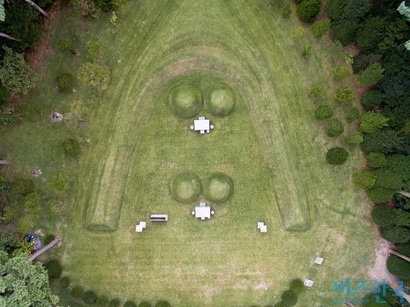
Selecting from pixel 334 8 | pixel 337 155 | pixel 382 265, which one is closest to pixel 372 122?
pixel 337 155

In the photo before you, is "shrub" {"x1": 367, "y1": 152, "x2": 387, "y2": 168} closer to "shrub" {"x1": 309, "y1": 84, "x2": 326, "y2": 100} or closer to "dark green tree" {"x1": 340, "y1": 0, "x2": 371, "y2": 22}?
"shrub" {"x1": 309, "y1": 84, "x2": 326, "y2": 100}

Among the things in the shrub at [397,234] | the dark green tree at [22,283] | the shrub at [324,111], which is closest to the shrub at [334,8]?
the shrub at [324,111]

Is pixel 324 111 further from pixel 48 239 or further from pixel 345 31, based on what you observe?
pixel 48 239

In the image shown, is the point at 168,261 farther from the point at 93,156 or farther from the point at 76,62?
the point at 76,62

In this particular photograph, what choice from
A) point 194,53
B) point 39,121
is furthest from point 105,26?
point 39,121

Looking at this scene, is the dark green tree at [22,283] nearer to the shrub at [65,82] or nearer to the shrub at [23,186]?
the shrub at [23,186]
